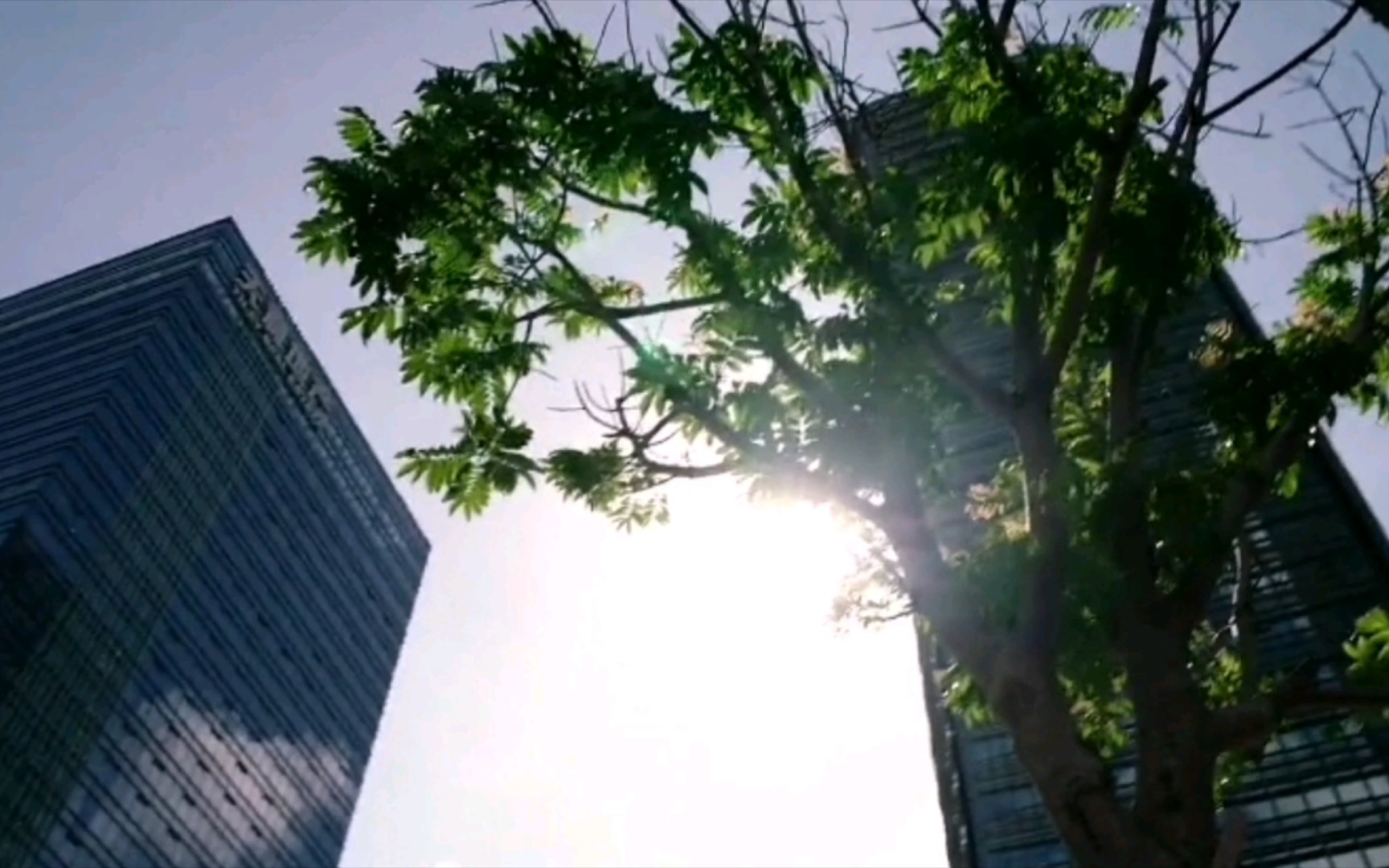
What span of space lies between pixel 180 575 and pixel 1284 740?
241ft

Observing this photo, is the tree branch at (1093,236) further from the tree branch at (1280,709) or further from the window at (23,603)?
the window at (23,603)

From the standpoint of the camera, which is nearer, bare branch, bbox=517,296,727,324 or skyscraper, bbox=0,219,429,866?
bare branch, bbox=517,296,727,324

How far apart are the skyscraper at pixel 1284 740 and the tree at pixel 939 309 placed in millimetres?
22478

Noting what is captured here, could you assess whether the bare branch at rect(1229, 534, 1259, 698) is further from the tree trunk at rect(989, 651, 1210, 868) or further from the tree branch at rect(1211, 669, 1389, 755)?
the tree trunk at rect(989, 651, 1210, 868)

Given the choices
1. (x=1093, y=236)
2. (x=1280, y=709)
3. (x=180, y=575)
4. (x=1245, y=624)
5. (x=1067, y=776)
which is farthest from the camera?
(x=180, y=575)

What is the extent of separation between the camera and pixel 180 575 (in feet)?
271

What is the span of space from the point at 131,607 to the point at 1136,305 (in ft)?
270

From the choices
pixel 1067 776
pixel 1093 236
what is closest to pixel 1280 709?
pixel 1067 776

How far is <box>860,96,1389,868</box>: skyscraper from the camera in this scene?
1299 inches

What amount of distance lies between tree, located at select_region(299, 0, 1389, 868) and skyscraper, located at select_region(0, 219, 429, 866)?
70.1m

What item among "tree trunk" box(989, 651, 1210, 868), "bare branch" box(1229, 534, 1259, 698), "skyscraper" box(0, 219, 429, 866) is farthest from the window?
"tree trunk" box(989, 651, 1210, 868)

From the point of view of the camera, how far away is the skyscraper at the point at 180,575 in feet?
229

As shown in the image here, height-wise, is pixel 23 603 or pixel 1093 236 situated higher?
pixel 23 603

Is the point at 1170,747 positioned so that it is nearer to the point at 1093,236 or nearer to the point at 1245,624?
the point at 1245,624
